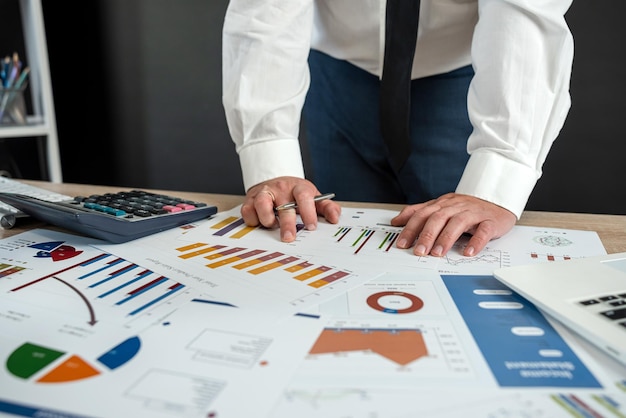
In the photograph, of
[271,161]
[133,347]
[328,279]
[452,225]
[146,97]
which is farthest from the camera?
[146,97]

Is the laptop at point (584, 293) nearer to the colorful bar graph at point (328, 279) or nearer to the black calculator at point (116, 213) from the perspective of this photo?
the colorful bar graph at point (328, 279)

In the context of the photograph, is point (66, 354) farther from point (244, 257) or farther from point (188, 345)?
point (244, 257)

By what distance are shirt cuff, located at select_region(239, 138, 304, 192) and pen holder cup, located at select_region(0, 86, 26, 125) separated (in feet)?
3.68

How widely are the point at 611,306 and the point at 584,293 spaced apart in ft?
0.09

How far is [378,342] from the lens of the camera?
0.34m

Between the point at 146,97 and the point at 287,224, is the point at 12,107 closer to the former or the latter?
the point at 146,97

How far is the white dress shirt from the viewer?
2.08 ft

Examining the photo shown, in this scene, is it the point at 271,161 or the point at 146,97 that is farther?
the point at 146,97

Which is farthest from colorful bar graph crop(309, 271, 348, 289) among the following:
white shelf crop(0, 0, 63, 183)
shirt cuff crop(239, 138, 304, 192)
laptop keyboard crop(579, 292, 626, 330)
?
white shelf crop(0, 0, 63, 183)

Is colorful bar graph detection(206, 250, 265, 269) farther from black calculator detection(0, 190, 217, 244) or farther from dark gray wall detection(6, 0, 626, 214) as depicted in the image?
dark gray wall detection(6, 0, 626, 214)

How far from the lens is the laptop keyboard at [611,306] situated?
1.16 ft

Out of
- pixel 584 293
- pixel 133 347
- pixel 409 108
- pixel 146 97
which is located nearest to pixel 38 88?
pixel 146 97

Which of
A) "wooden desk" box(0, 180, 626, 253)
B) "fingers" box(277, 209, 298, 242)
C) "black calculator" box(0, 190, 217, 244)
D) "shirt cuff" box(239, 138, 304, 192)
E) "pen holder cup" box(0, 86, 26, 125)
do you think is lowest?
"wooden desk" box(0, 180, 626, 253)

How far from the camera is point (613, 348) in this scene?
12.5 inches
